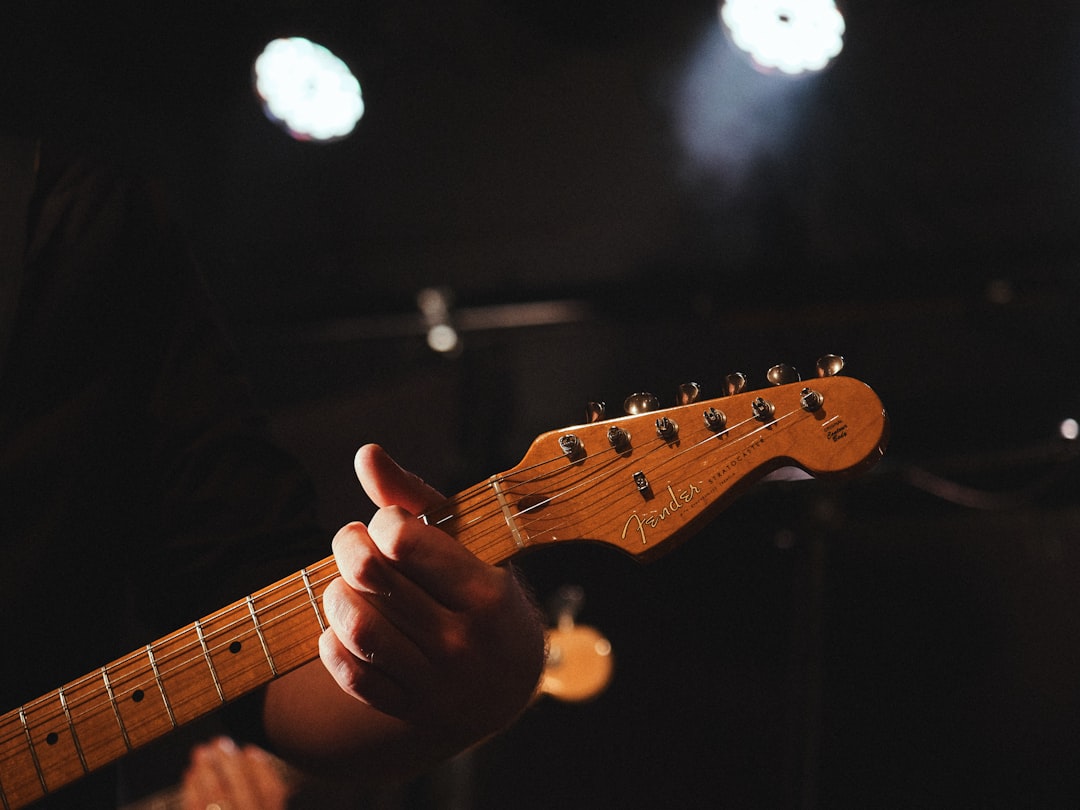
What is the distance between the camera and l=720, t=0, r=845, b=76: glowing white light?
9.52 ft

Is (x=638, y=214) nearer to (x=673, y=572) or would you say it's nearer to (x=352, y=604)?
(x=673, y=572)

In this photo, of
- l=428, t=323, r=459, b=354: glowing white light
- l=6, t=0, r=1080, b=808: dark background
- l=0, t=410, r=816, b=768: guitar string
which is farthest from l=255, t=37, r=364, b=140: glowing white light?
l=0, t=410, r=816, b=768: guitar string

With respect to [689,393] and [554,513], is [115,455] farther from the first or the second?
[689,393]

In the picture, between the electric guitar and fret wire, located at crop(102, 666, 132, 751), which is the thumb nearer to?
the electric guitar

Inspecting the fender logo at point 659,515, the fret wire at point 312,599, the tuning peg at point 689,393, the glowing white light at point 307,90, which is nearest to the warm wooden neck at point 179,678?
the fret wire at point 312,599

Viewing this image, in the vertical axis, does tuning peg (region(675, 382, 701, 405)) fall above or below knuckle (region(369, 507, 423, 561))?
above

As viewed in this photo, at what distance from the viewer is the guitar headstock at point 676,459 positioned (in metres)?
0.95

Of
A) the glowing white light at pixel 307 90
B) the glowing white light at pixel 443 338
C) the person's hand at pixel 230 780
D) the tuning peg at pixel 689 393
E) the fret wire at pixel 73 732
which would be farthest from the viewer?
the glowing white light at pixel 443 338

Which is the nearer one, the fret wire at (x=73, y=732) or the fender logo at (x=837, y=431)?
the fender logo at (x=837, y=431)

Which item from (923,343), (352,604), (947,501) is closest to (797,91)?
(923,343)

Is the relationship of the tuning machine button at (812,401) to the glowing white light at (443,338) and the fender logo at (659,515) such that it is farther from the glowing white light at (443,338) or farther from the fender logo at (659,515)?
the glowing white light at (443,338)

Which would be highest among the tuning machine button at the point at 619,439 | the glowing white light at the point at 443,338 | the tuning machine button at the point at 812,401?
the glowing white light at the point at 443,338

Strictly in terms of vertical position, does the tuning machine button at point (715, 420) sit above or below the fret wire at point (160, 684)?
below

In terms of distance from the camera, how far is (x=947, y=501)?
3035mm
